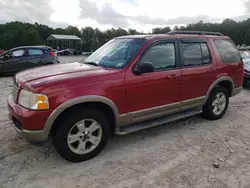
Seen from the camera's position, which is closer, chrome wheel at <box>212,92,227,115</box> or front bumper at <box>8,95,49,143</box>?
front bumper at <box>8,95,49,143</box>

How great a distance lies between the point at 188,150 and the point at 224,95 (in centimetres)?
213

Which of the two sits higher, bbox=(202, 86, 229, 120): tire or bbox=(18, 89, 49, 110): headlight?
bbox=(18, 89, 49, 110): headlight

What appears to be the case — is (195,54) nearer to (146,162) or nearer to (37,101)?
(146,162)

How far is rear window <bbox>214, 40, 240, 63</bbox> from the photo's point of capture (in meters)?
5.06

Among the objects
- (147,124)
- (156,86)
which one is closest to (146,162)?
(147,124)

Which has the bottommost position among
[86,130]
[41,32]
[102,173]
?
[102,173]

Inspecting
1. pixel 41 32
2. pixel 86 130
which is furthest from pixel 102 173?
pixel 41 32

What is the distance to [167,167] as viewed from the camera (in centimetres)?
327

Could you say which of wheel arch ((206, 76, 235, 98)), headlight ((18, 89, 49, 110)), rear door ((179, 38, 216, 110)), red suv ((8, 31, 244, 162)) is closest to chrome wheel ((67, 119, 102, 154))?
red suv ((8, 31, 244, 162))

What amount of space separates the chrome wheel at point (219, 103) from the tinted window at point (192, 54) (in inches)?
40.4

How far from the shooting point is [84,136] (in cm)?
335

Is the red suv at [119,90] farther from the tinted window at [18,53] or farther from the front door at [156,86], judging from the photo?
the tinted window at [18,53]

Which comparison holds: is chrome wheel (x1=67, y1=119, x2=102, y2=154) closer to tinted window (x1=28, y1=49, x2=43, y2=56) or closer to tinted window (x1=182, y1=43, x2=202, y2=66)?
tinted window (x1=182, y1=43, x2=202, y2=66)

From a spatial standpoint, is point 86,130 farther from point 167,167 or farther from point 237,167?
point 237,167
